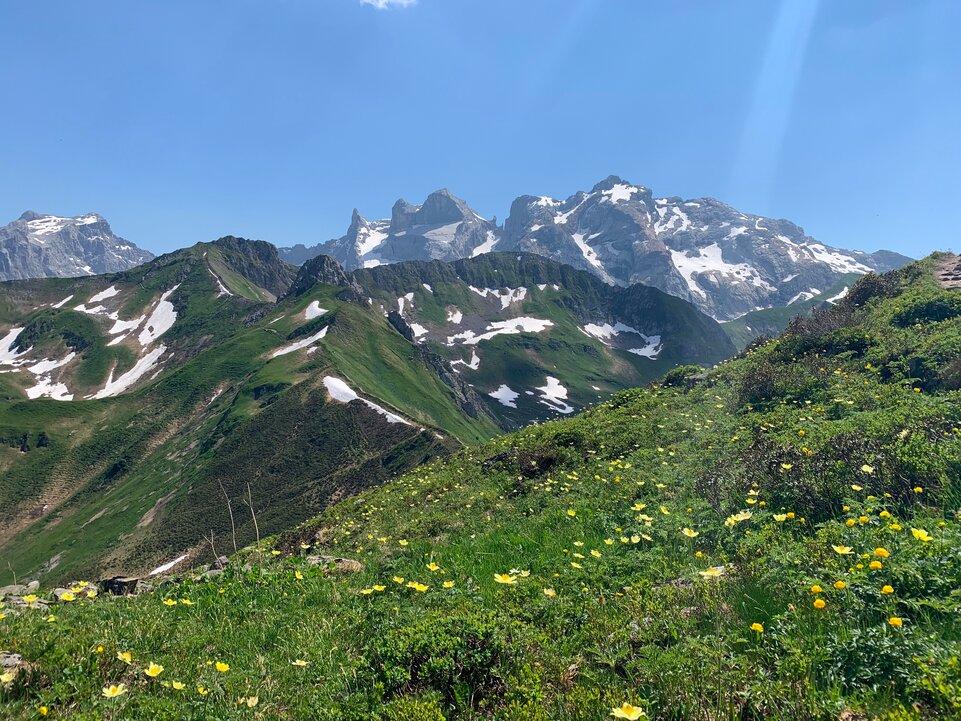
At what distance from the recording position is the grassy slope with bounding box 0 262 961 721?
4.45 meters

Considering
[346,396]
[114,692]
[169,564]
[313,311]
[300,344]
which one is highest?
[313,311]

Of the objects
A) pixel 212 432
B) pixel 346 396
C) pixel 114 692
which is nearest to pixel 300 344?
pixel 212 432

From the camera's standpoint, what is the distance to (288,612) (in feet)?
24.3

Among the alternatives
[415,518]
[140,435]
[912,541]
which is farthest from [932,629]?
[140,435]

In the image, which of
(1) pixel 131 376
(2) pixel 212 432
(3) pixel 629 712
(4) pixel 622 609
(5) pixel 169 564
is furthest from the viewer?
(1) pixel 131 376

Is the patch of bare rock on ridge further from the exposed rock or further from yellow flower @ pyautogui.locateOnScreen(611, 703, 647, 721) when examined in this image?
the exposed rock

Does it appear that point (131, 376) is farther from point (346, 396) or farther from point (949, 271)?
point (949, 271)

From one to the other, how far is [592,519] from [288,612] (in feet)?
19.3

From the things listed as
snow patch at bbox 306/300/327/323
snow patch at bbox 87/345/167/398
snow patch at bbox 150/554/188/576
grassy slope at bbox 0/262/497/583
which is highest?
snow patch at bbox 306/300/327/323

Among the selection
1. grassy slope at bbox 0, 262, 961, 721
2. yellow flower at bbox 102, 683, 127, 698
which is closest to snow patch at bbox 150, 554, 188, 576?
grassy slope at bbox 0, 262, 961, 721

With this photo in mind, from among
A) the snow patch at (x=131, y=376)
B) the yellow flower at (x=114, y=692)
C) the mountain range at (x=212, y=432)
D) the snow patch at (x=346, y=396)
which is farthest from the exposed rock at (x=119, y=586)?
the snow patch at (x=131, y=376)

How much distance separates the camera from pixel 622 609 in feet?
20.5

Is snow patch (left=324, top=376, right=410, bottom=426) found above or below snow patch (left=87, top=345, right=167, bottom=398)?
below

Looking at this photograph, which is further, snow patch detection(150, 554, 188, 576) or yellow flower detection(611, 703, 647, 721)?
snow patch detection(150, 554, 188, 576)
